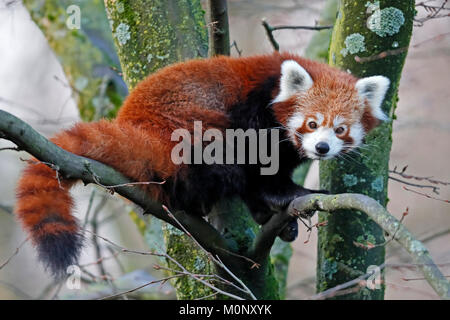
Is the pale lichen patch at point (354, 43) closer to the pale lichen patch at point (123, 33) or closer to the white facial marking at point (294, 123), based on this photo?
the white facial marking at point (294, 123)

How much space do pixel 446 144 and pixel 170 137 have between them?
7687mm

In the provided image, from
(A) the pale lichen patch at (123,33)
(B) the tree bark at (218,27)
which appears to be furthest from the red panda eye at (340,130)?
(A) the pale lichen patch at (123,33)

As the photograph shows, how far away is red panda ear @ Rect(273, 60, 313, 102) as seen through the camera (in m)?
3.78

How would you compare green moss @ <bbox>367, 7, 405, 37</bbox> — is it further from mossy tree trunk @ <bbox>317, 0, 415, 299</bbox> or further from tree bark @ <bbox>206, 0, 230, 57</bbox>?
tree bark @ <bbox>206, 0, 230, 57</bbox>

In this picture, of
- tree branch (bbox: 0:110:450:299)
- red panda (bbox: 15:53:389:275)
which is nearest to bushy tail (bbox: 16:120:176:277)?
red panda (bbox: 15:53:389:275)

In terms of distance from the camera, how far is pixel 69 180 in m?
2.94

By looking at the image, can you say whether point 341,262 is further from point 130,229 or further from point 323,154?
point 130,229

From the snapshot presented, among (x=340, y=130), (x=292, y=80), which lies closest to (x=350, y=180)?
(x=340, y=130)

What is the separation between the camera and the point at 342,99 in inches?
151

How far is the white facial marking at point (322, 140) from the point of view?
3.66 metres

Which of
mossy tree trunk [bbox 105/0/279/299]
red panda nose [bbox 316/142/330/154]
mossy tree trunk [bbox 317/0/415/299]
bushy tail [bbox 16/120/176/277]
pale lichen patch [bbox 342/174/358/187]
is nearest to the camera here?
bushy tail [bbox 16/120/176/277]

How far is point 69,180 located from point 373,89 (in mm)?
2208

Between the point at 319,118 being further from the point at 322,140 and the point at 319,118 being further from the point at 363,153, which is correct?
the point at 363,153
